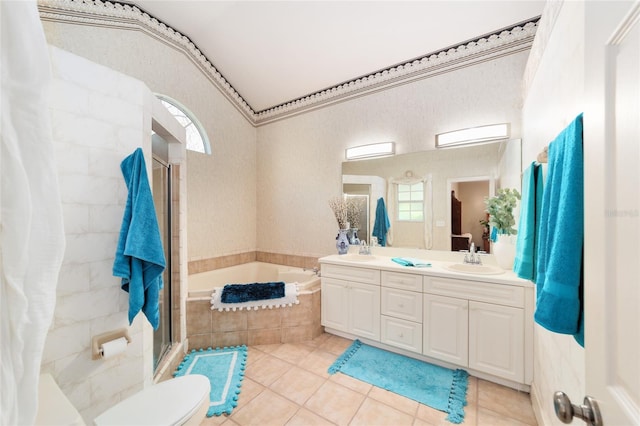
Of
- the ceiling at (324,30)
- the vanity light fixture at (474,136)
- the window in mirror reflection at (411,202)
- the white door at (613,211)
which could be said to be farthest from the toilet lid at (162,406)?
the ceiling at (324,30)

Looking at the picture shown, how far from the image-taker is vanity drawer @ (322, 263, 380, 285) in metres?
2.41

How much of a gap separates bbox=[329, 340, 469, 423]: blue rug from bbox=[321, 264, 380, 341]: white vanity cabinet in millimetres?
205

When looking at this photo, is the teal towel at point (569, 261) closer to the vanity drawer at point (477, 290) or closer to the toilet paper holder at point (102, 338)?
the vanity drawer at point (477, 290)

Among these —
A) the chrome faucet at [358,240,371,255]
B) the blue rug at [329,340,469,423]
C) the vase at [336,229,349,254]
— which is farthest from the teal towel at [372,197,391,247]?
the blue rug at [329,340,469,423]

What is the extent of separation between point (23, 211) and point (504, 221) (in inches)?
101

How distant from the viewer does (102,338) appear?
1.41 m

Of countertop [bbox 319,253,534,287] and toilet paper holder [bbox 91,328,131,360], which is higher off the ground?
countertop [bbox 319,253,534,287]

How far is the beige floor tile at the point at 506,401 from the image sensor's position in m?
1.66

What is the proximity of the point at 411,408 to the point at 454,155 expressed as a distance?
2.16 m

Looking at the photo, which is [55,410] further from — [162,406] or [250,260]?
[250,260]

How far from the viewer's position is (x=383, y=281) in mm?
2355

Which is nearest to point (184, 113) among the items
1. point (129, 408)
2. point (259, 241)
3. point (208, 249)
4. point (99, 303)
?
point (208, 249)

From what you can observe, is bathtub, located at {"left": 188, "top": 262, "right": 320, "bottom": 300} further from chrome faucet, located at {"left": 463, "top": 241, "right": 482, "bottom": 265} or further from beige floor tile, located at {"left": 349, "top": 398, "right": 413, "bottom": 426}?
chrome faucet, located at {"left": 463, "top": 241, "right": 482, "bottom": 265}

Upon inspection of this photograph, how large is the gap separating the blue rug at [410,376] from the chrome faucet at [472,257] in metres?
0.91
